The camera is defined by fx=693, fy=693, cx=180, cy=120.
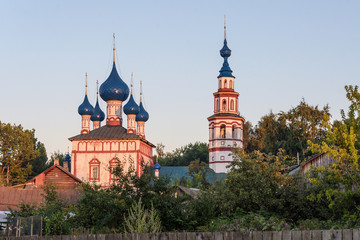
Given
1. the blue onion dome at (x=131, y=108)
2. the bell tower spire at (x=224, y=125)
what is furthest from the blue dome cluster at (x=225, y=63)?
the blue onion dome at (x=131, y=108)

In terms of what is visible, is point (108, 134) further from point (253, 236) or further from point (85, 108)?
point (253, 236)

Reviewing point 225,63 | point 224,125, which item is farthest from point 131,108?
point 225,63

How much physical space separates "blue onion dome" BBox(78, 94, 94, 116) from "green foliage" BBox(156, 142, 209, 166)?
22808 mm

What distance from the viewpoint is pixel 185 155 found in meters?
101

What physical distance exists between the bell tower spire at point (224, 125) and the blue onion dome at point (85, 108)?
47.1ft

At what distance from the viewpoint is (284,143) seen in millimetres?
64375

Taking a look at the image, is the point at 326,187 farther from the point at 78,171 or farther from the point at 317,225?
the point at 78,171

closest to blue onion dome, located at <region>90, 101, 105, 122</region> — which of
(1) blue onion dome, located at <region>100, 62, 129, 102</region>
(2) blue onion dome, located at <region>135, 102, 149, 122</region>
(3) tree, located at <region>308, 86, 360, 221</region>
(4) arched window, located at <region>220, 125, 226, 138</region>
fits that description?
(1) blue onion dome, located at <region>100, 62, 129, 102</region>

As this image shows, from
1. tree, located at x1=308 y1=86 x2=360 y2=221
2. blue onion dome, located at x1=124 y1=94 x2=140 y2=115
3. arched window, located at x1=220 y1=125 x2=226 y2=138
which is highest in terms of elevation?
blue onion dome, located at x1=124 y1=94 x2=140 y2=115

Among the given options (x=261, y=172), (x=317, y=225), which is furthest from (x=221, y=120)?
(x=317, y=225)

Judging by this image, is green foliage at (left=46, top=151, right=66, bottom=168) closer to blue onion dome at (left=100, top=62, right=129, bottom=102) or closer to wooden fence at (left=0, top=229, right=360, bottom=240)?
blue onion dome at (left=100, top=62, right=129, bottom=102)

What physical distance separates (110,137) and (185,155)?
3111 cm

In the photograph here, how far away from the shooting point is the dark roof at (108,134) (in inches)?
2810

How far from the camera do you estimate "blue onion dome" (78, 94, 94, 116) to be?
76062 millimetres
